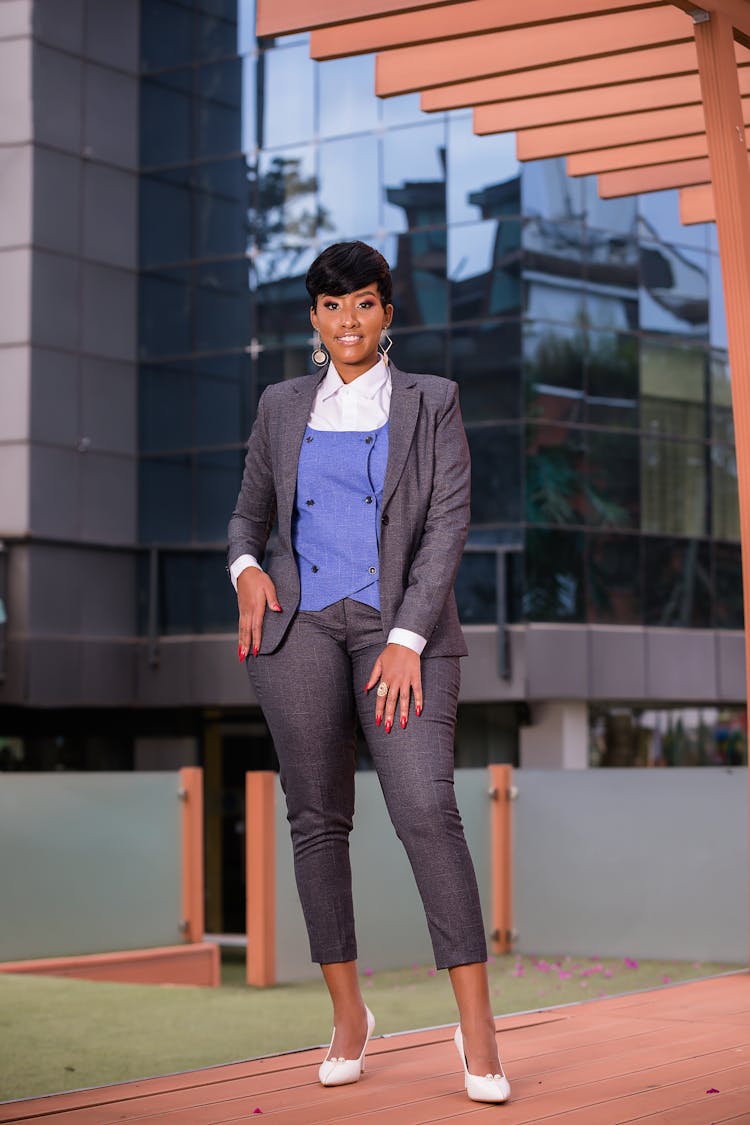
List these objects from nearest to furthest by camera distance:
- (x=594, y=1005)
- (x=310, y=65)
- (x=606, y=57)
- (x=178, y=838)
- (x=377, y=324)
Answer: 1. (x=377, y=324)
2. (x=594, y=1005)
3. (x=606, y=57)
4. (x=178, y=838)
5. (x=310, y=65)

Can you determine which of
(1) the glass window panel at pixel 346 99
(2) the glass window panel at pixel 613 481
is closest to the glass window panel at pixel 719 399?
(2) the glass window panel at pixel 613 481

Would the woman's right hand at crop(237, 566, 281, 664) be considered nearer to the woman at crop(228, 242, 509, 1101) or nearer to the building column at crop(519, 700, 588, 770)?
the woman at crop(228, 242, 509, 1101)

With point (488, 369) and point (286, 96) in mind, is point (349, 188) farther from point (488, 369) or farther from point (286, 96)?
point (488, 369)

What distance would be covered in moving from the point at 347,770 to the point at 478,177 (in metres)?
20.8

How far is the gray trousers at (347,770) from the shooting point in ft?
11.5

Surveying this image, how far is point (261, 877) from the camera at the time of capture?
873cm

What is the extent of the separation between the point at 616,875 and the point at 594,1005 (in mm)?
4984

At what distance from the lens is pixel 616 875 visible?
977cm

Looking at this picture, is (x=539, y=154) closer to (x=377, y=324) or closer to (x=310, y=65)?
(x=377, y=324)

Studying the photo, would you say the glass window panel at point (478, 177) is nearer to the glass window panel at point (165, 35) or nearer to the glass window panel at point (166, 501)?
the glass window panel at point (165, 35)

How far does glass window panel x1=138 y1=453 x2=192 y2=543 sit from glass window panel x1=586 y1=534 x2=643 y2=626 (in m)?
6.37

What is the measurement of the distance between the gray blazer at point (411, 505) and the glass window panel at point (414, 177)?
2044 cm

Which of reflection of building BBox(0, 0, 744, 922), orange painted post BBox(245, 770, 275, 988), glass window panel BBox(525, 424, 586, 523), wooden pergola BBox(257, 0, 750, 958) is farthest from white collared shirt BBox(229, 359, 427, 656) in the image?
glass window panel BBox(525, 424, 586, 523)

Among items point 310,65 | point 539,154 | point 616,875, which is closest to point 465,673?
point 310,65
